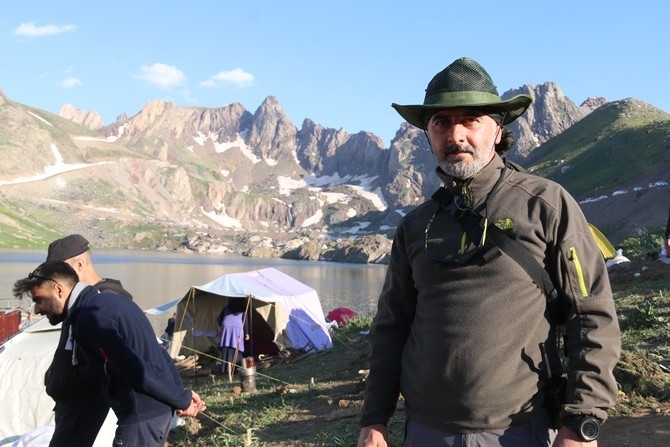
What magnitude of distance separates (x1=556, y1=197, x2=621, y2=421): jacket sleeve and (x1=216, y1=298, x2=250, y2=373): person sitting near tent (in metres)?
14.6

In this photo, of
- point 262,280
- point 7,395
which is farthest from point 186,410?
point 262,280

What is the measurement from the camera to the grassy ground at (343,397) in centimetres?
624

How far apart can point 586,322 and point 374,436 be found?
3.43ft

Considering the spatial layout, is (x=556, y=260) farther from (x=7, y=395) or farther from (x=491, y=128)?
(x=7, y=395)

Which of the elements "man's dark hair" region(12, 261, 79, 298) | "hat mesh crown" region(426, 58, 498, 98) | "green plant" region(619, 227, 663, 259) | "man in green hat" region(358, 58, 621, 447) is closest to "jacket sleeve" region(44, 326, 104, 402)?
"man's dark hair" region(12, 261, 79, 298)

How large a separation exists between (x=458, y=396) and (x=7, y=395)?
10.2m

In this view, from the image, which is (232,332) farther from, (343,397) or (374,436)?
(374,436)

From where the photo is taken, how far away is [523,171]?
2.51 m

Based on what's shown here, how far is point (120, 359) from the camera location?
364cm

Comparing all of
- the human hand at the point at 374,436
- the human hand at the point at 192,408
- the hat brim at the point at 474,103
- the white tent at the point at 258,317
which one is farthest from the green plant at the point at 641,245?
the human hand at the point at 374,436

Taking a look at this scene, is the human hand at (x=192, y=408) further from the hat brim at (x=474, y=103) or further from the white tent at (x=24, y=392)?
the white tent at (x=24, y=392)

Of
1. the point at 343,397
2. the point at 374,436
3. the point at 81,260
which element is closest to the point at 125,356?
the point at 81,260

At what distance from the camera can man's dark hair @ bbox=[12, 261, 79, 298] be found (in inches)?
157

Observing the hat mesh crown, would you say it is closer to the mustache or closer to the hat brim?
the hat brim
